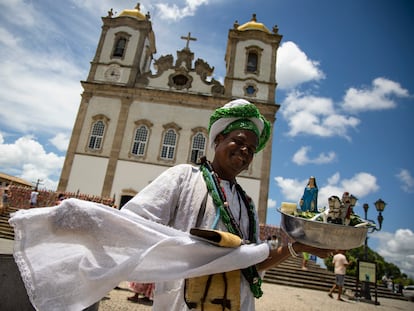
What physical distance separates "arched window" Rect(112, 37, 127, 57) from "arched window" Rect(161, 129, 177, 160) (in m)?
7.99

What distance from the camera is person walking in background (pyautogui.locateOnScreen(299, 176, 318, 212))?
1794 millimetres

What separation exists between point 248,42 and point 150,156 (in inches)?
484

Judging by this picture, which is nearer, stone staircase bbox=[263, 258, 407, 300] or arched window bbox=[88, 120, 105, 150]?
stone staircase bbox=[263, 258, 407, 300]

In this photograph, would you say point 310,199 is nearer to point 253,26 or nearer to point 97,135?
point 97,135

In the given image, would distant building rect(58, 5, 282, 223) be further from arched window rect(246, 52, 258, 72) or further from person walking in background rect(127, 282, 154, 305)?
person walking in background rect(127, 282, 154, 305)

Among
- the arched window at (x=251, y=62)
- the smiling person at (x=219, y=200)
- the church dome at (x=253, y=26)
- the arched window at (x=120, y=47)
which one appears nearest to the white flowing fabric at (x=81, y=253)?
the smiling person at (x=219, y=200)

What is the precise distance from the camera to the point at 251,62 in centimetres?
2216

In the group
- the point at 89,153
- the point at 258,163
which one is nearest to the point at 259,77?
the point at 258,163

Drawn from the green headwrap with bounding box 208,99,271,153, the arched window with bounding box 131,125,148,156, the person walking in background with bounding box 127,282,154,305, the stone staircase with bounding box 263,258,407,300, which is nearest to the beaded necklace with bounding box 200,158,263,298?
the green headwrap with bounding box 208,99,271,153

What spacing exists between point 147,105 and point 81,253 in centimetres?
2000

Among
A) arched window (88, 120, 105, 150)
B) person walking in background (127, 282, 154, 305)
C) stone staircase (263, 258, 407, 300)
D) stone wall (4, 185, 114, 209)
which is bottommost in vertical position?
stone staircase (263, 258, 407, 300)

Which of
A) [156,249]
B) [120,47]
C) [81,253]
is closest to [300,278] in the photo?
[156,249]

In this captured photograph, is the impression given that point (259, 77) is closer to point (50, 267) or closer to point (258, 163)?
point (258, 163)

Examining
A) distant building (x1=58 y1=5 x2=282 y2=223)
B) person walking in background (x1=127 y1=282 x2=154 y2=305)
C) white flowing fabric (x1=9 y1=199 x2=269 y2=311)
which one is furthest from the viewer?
distant building (x1=58 y1=5 x2=282 y2=223)
